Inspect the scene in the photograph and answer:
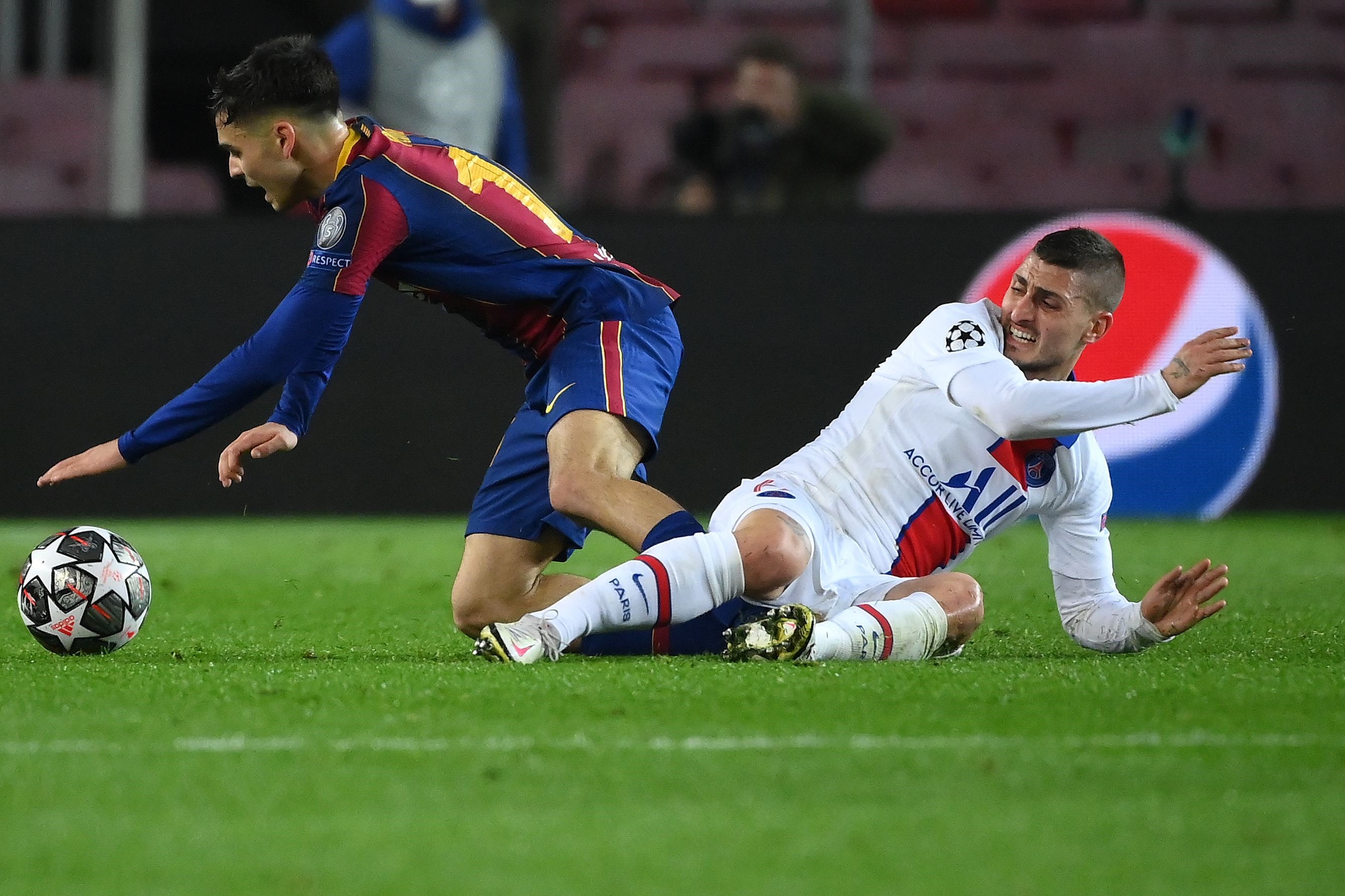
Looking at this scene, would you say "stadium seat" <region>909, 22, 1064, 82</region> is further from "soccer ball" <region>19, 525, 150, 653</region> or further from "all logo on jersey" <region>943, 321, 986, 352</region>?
"soccer ball" <region>19, 525, 150, 653</region>

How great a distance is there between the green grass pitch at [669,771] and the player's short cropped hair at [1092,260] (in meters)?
0.87

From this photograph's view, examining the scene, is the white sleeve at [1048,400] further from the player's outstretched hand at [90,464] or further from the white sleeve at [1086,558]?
the player's outstretched hand at [90,464]

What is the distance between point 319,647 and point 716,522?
110cm

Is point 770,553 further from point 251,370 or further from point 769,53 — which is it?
point 769,53

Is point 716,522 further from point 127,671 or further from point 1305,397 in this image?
point 1305,397

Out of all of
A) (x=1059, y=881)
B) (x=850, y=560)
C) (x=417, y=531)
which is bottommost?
(x=417, y=531)

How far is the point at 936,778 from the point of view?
2.82 meters

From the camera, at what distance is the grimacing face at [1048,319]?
4.30 m

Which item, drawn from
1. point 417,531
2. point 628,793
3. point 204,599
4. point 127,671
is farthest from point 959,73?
point 628,793

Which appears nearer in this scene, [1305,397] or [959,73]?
[1305,397]

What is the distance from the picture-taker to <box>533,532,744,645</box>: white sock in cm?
405

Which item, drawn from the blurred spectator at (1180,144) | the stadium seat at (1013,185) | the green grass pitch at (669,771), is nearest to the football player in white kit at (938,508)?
the green grass pitch at (669,771)

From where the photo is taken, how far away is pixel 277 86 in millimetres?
4336

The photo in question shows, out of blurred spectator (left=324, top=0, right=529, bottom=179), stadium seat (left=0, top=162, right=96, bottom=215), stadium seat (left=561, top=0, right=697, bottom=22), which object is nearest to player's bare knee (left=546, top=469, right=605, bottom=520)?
blurred spectator (left=324, top=0, right=529, bottom=179)
